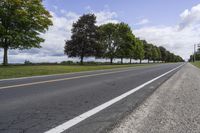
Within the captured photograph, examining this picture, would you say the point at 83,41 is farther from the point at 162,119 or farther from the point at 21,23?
the point at 162,119

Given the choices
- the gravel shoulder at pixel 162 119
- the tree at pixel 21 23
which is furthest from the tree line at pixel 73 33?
the gravel shoulder at pixel 162 119

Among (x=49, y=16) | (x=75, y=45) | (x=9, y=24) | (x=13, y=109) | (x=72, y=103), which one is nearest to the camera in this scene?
(x=13, y=109)

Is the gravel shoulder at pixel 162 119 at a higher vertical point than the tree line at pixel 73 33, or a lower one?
lower

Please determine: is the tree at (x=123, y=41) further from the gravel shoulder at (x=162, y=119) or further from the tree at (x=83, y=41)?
the gravel shoulder at (x=162, y=119)

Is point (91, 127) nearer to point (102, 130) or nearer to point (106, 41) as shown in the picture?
point (102, 130)

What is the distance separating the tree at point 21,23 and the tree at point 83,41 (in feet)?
62.2

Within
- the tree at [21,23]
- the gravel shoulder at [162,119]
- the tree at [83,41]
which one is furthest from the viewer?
the tree at [83,41]

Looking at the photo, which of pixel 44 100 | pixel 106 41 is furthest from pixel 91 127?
pixel 106 41

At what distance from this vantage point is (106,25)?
66.9 meters

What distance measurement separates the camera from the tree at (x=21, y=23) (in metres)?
30.7

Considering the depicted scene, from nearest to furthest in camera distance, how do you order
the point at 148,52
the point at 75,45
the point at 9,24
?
the point at 9,24 < the point at 75,45 < the point at 148,52

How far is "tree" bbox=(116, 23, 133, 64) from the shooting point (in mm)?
66062

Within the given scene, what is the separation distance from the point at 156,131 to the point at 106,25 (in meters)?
63.1

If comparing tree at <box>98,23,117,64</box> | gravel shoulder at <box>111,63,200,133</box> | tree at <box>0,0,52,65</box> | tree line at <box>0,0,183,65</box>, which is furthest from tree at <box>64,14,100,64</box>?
gravel shoulder at <box>111,63,200,133</box>
